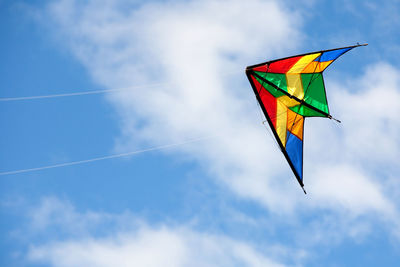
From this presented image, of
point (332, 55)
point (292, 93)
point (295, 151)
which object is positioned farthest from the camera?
point (292, 93)

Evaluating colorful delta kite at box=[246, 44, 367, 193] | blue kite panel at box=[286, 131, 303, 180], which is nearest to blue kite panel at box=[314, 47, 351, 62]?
colorful delta kite at box=[246, 44, 367, 193]

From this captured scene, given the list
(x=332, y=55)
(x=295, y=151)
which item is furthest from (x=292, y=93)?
(x=295, y=151)

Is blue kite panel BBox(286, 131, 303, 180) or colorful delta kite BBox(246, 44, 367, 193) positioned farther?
blue kite panel BBox(286, 131, 303, 180)

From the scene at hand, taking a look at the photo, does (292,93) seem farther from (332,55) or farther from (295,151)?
(295,151)

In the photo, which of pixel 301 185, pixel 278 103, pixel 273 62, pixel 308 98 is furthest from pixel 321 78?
pixel 301 185

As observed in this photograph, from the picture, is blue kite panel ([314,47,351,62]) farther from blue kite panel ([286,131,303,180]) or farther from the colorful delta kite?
blue kite panel ([286,131,303,180])

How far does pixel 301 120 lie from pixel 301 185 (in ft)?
9.40

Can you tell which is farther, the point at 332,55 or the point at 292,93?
the point at 292,93

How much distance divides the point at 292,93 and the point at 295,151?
2.22 metres

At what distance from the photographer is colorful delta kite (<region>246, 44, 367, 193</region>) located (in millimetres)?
13062

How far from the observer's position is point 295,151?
1380cm

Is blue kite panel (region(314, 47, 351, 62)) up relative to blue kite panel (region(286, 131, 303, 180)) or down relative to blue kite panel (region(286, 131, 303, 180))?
up

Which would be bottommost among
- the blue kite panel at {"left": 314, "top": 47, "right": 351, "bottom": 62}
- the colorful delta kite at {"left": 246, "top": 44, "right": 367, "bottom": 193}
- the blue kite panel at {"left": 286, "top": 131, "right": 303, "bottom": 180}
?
the blue kite panel at {"left": 286, "top": 131, "right": 303, "bottom": 180}

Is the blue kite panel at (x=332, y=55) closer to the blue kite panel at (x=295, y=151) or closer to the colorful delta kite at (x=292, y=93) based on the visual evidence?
the colorful delta kite at (x=292, y=93)
